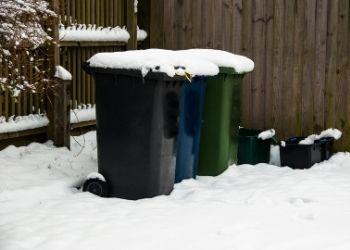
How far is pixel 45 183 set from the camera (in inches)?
215

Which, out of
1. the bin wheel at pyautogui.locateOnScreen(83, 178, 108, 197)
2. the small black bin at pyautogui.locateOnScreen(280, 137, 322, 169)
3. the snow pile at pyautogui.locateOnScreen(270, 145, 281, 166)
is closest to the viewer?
the bin wheel at pyautogui.locateOnScreen(83, 178, 108, 197)

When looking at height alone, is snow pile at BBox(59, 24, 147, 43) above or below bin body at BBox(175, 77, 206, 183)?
above

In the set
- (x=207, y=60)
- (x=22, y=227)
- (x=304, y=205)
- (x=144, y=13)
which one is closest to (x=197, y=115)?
(x=207, y=60)

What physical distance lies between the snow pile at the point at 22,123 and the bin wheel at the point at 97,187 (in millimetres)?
1254

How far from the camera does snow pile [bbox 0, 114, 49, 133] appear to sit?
609cm

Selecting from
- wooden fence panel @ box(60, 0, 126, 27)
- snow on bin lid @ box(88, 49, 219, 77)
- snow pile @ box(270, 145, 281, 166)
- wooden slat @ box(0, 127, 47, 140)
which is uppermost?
wooden fence panel @ box(60, 0, 126, 27)

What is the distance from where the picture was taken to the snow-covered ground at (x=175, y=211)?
411 centimetres

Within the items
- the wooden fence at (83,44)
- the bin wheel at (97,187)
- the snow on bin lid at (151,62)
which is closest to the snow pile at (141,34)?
the wooden fence at (83,44)

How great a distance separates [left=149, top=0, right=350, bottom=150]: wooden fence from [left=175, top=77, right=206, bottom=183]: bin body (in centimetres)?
209

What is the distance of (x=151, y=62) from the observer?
16.6ft

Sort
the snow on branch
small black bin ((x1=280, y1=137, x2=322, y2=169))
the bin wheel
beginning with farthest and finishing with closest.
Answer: small black bin ((x1=280, y1=137, x2=322, y2=169)) → the bin wheel → the snow on branch

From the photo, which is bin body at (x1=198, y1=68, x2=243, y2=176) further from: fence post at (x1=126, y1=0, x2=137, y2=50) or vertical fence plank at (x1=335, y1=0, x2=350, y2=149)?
fence post at (x1=126, y1=0, x2=137, y2=50)

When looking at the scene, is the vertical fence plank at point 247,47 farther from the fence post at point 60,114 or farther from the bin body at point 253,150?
the fence post at point 60,114

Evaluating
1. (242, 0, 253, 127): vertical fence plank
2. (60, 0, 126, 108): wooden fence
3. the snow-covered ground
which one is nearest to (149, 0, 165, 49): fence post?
(60, 0, 126, 108): wooden fence
